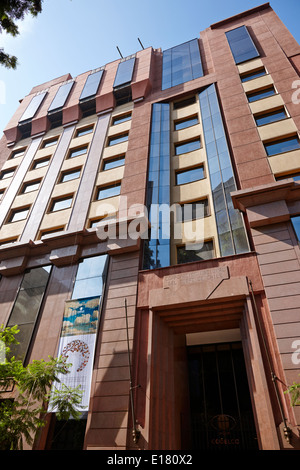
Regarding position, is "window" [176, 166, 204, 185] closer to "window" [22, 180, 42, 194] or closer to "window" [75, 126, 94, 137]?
"window" [75, 126, 94, 137]

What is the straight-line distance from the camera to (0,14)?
9570mm

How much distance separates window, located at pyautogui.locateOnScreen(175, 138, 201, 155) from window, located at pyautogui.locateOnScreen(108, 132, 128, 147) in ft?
17.0

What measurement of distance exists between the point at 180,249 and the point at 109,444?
9766 mm

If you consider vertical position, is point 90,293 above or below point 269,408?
above

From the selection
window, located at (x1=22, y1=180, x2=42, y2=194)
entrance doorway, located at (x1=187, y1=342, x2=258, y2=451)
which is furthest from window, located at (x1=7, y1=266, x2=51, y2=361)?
window, located at (x1=22, y1=180, x2=42, y2=194)

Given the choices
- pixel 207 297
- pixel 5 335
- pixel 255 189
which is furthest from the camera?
pixel 255 189

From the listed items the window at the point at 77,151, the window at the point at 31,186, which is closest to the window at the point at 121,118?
the window at the point at 77,151

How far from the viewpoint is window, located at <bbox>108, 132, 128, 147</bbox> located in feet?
84.3

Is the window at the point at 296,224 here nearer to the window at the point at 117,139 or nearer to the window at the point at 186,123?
the window at the point at 186,123

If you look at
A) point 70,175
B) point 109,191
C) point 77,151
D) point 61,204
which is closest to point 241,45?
point 77,151

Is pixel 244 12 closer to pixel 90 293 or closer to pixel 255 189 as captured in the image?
pixel 255 189

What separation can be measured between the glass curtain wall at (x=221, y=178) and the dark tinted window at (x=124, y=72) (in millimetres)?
10097

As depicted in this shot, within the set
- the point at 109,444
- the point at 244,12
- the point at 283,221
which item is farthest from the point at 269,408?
the point at 244,12

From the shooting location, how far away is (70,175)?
25.5 meters
